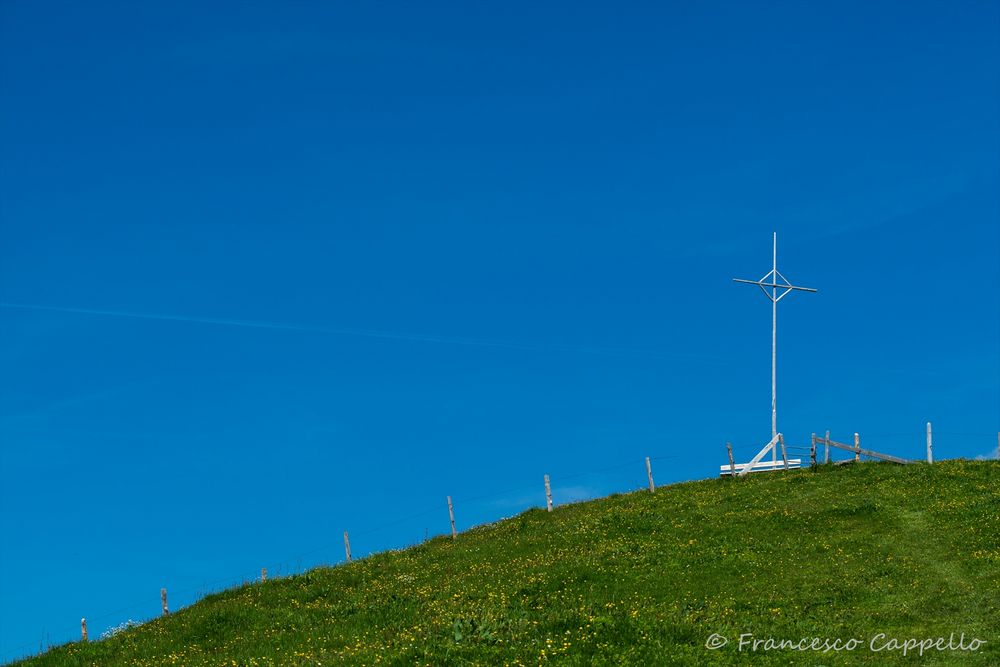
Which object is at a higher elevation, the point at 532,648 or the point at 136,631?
the point at 136,631

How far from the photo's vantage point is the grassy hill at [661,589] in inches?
973

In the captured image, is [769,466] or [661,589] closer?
[661,589]

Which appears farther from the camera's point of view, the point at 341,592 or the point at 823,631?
the point at 341,592

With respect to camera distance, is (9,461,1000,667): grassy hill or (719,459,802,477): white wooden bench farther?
(719,459,802,477): white wooden bench

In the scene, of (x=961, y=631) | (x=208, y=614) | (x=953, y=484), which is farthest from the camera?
(x=953, y=484)

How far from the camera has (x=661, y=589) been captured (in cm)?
3259

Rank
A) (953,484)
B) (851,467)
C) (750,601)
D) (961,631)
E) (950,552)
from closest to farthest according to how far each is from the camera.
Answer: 1. (961,631)
2. (750,601)
3. (950,552)
4. (953,484)
5. (851,467)

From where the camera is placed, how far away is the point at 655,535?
42219 mm

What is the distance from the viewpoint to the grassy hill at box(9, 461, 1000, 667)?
2472 cm

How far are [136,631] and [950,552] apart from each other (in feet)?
108

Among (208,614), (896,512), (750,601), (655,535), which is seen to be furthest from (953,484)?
(208,614)

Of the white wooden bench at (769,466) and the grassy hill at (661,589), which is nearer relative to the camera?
the grassy hill at (661,589)

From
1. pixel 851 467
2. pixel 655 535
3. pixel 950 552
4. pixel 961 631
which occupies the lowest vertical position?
pixel 961 631

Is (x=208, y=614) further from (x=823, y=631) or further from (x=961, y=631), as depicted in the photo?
(x=961, y=631)
